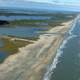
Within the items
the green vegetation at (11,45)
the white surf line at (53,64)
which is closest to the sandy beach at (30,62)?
the white surf line at (53,64)

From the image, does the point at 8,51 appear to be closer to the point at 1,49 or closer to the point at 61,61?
the point at 1,49

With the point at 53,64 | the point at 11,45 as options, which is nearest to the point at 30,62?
the point at 53,64

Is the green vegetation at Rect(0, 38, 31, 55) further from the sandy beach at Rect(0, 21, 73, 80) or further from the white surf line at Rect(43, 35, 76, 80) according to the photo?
the white surf line at Rect(43, 35, 76, 80)

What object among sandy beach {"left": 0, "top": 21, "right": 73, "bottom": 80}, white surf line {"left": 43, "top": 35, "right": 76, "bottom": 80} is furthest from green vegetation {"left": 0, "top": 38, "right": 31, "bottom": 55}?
white surf line {"left": 43, "top": 35, "right": 76, "bottom": 80}

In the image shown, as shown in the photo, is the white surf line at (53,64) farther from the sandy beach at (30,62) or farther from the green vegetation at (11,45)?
the green vegetation at (11,45)

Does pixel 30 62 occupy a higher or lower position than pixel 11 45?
lower

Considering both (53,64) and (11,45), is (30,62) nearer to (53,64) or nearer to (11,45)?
(53,64)

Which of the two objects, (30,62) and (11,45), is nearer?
(30,62)

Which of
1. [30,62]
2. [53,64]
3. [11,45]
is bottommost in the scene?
[53,64]

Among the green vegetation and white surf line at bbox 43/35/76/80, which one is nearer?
white surf line at bbox 43/35/76/80

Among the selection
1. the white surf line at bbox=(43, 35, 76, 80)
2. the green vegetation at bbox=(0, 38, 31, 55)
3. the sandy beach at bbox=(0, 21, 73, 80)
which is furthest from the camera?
the green vegetation at bbox=(0, 38, 31, 55)

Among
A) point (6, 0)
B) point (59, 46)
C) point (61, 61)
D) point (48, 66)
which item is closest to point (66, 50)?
point (59, 46)
